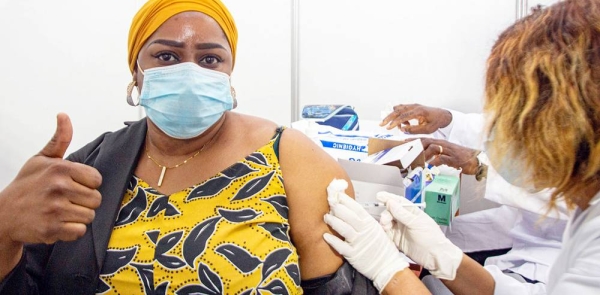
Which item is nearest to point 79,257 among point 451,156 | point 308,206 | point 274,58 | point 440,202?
point 308,206

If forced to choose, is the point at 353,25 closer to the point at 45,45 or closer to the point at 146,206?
the point at 45,45

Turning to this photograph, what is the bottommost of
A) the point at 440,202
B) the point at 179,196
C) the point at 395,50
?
the point at 440,202

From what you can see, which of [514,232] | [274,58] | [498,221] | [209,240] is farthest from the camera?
[274,58]

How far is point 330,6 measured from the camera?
8.95 ft

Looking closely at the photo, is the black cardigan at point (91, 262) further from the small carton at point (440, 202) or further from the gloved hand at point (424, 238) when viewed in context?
the small carton at point (440, 202)

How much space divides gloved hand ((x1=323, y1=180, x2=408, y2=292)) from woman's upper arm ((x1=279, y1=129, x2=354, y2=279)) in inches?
0.8

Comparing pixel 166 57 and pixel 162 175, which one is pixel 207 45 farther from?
pixel 162 175

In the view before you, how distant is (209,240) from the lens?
3.23 ft

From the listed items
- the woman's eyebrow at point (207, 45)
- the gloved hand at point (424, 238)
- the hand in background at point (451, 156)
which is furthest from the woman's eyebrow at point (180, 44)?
the hand in background at point (451, 156)

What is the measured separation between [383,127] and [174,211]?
1.27 meters

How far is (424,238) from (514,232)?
30.3 inches

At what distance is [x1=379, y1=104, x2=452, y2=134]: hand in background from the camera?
2.03m

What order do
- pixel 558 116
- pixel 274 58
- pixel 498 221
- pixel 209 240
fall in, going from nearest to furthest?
pixel 558 116, pixel 209 240, pixel 498 221, pixel 274 58

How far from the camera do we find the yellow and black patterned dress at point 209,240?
37.9 inches
